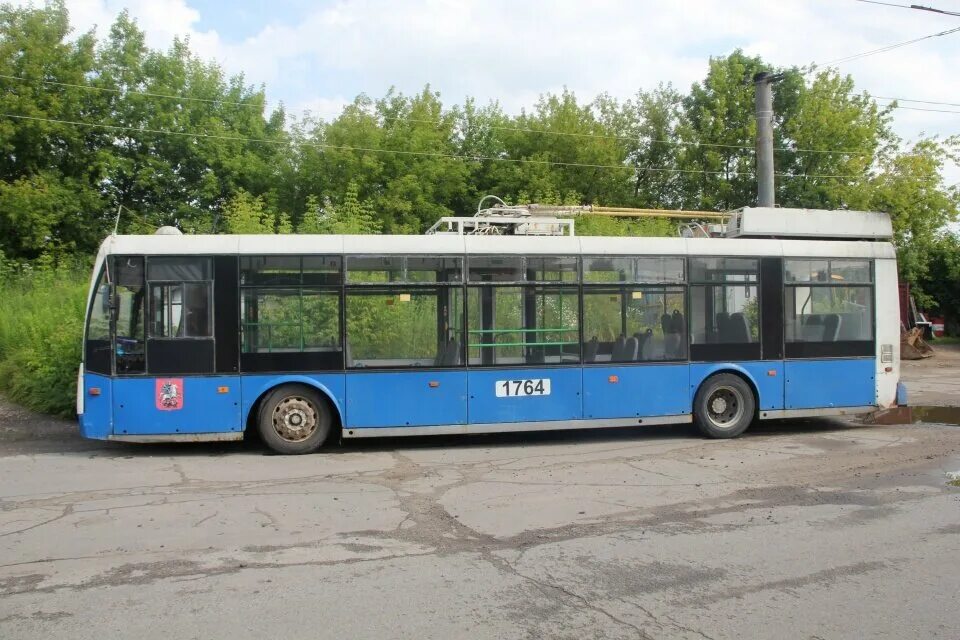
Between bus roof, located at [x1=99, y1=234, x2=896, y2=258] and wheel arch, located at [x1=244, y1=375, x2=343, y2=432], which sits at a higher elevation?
bus roof, located at [x1=99, y1=234, x2=896, y2=258]

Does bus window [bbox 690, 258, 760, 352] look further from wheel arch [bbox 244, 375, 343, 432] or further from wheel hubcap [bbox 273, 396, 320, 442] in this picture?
→ wheel hubcap [bbox 273, 396, 320, 442]

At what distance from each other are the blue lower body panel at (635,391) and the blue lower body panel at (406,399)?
6.07 feet

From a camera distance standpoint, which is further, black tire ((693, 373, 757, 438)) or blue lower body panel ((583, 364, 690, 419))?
black tire ((693, 373, 757, 438))

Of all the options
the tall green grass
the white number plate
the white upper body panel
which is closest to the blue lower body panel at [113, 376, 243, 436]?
the white number plate

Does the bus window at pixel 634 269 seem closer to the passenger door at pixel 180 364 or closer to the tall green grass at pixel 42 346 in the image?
the passenger door at pixel 180 364

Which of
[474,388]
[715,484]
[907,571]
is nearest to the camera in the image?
[907,571]

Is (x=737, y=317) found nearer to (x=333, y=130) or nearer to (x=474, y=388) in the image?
(x=474, y=388)

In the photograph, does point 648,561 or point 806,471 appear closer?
point 648,561

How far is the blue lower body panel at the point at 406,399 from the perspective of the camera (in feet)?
33.9

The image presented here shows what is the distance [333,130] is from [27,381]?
A: 21.1 metres

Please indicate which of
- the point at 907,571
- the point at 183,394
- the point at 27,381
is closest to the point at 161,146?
the point at 27,381

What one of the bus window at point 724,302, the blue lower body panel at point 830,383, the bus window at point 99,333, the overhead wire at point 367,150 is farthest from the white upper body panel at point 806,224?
the overhead wire at point 367,150

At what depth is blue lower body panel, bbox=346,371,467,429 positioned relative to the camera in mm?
10336

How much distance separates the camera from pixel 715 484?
8.50 meters
